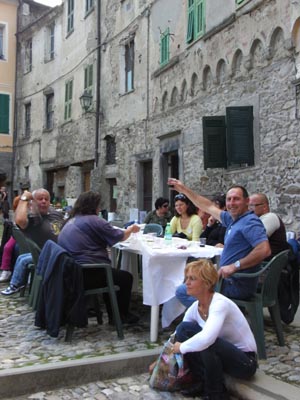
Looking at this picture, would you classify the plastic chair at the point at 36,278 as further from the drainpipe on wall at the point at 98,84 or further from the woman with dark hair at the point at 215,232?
the drainpipe on wall at the point at 98,84

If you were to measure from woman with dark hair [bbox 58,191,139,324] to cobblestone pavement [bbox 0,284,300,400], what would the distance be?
45 cm

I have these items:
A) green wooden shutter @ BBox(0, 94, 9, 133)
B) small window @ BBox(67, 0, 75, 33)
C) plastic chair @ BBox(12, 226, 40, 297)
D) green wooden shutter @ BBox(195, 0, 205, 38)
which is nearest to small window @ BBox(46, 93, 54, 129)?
small window @ BBox(67, 0, 75, 33)

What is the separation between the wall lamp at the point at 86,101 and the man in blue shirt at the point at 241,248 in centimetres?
1188

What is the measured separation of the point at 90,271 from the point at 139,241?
67 cm

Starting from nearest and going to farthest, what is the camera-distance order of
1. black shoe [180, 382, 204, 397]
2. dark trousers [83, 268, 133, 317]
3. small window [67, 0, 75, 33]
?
1. black shoe [180, 382, 204, 397]
2. dark trousers [83, 268, 133, 317]
3. small window [67, 0, 75, 33]

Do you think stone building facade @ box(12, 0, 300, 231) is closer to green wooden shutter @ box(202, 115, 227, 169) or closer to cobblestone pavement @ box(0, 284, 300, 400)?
green wooden shutter @ box(202, 115, 227, 169)

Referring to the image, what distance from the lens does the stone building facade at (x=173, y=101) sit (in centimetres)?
750

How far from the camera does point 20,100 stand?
21.4 meters

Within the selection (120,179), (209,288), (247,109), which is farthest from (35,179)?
(209,288)

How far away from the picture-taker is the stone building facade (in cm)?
750

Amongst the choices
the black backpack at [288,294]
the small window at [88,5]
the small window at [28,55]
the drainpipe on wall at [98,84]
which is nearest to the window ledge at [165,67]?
the drainpipe on wall at [98,84]

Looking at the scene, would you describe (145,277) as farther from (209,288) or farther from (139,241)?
(209,288)

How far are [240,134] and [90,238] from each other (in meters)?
4.75

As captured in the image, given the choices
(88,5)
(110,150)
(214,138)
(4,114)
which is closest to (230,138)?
(214,138)
